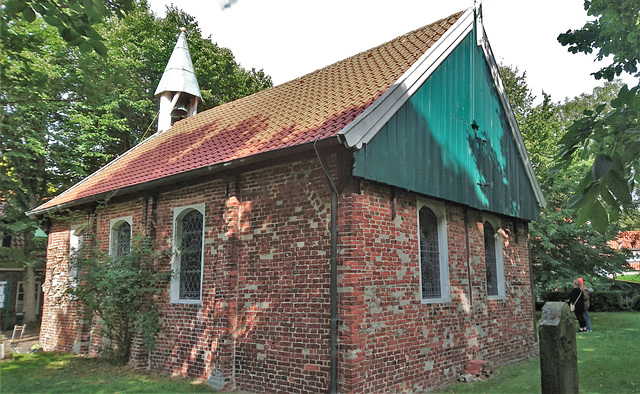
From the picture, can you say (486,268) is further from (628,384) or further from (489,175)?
(628,384)

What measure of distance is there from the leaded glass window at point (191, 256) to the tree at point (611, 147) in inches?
317

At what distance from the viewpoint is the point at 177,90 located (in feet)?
60.4

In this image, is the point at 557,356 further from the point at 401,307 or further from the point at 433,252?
the point at 433,252

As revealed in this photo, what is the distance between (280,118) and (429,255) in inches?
173

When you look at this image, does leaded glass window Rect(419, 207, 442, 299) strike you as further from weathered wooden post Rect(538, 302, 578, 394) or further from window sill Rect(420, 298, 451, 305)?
weathered wooden post Rect(538, 302, 578, 394)

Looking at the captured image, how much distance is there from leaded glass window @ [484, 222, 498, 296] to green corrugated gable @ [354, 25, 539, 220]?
69 cm

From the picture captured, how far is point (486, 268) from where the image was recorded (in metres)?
11.4

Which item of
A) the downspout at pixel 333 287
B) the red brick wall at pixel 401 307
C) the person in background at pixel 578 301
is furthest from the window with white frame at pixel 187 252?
the person in background at pixel 578 301

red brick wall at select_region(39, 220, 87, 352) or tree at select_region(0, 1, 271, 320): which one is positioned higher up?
tree at select_region(0, 1, 271, 320)

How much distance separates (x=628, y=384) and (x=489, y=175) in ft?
16.4

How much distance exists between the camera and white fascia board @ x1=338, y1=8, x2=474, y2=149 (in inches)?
281

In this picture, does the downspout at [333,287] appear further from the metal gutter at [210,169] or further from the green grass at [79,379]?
the green grass at [79,379]

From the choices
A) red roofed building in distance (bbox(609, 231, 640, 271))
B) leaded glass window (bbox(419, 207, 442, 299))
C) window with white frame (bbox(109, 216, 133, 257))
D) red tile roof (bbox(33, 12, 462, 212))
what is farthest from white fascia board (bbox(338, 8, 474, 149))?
red roofed building in distance (bbox(609, 231, 640, 271))

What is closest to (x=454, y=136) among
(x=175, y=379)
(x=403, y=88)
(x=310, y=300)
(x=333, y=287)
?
(x=403, y=88)
